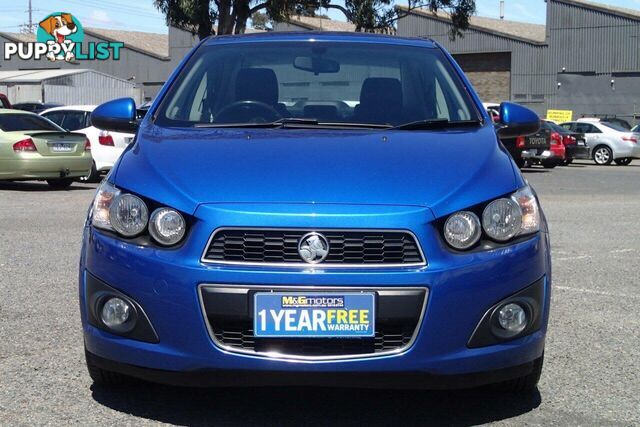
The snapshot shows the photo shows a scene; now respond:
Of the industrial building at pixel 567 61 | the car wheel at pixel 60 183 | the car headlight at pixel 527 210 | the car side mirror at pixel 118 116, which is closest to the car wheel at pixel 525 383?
the car headlight at pixel 527 210

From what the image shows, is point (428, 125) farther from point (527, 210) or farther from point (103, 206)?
point (103, 206)

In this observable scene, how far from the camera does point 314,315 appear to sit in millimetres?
3564

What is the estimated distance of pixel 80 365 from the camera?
15.7ft

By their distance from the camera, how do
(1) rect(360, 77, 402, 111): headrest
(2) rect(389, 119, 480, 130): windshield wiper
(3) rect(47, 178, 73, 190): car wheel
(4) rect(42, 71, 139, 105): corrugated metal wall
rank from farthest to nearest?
1. (4) rect(42, 71, 139, 105): corrugated metal wall
2. (3) rect(47, 178, 73, 190): car wheel
3. (1) rect(360, 77, 402, 111): headrest
4. (2) rect(389, 119, 480, 130): windshield wiper

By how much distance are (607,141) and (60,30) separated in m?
32.9

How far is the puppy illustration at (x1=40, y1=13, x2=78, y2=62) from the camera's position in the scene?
51.5m

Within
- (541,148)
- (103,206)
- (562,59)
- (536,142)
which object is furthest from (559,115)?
(103,206)

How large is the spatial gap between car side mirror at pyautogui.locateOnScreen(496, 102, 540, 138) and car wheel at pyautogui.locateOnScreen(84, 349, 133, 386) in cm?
228

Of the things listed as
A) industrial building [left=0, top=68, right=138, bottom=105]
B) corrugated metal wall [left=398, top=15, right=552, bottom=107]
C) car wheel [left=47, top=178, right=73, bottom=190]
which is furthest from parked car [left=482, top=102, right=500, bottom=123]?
industrial building [left=0, top=68, right=138, bottom=105]

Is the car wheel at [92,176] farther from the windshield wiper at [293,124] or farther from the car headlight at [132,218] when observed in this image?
the car headlight at [132,218]

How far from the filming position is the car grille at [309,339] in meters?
3.55

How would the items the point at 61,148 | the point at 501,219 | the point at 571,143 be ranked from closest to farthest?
the point at 501,219 < the point at 61,148 < the point at 571,143

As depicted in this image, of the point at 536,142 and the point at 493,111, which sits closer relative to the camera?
the point at 493,111

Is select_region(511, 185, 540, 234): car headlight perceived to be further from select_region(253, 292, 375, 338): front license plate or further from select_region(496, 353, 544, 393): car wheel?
select_region(253, 292, 375, 338): front license plate
